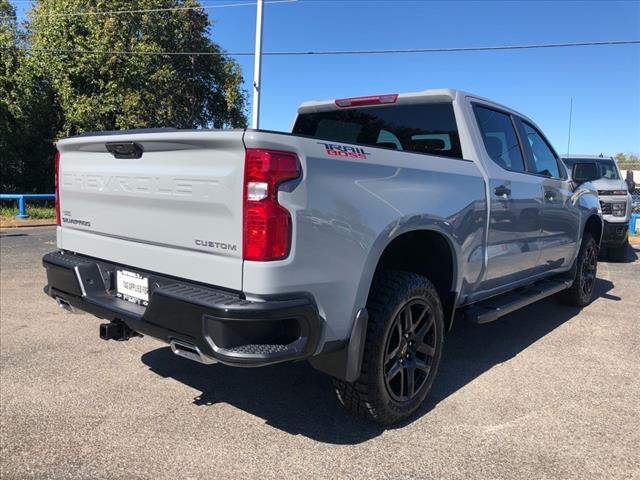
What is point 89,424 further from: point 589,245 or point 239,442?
point 589,245

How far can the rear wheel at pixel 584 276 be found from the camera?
5.95 m

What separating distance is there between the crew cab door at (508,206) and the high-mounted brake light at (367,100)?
2.15 feet

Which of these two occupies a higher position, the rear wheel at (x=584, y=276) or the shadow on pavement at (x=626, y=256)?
the rear wheel at (x=584, y=276)

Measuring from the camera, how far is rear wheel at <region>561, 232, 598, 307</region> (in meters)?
5.95

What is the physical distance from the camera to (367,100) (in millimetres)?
4309

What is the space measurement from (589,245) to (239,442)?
4.91 meters

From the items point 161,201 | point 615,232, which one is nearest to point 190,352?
point 161,201

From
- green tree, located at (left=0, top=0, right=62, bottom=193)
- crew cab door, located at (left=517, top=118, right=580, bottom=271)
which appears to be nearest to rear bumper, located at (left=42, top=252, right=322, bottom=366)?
crew cab door, located at (left=517, top=118, right=580, bottom=271)

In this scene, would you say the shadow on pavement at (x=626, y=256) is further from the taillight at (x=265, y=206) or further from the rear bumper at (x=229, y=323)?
the taillight at (x=265, y=206)

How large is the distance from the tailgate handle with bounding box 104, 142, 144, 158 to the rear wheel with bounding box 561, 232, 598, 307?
4.93 metres

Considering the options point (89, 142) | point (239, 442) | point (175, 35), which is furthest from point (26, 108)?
point (239, 442)

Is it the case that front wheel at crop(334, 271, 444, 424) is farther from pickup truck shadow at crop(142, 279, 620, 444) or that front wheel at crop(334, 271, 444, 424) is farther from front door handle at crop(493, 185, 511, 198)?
front door handle at crop(493, 185, 511, 198)

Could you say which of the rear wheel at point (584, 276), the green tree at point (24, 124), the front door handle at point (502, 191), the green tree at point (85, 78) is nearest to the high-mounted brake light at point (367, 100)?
the front door handle at point (502, 191)

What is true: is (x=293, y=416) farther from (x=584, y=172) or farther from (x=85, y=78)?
(x=85, y=78)
